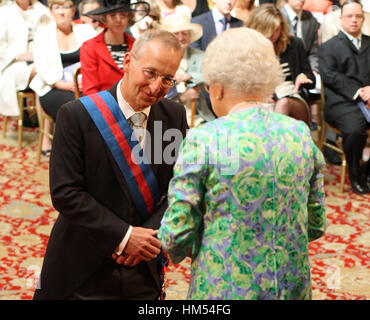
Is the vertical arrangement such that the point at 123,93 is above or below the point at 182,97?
above

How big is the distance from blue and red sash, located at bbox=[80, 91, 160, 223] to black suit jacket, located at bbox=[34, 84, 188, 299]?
0.8 inches

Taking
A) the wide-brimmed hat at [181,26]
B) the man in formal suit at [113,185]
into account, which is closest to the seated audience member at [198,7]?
the wide-brimmed hat at [181,26]

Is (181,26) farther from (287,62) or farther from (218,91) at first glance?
(218,91)

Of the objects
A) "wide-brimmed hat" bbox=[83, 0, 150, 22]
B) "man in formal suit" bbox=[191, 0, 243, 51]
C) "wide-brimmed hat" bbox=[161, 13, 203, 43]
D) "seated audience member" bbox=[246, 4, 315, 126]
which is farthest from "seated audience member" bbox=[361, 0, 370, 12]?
"wide-brimmed hat" bbox=[83, 0, 150, 22]

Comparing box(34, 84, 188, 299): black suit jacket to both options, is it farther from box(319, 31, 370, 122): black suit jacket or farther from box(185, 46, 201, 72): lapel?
box(319, 31, 370, 122): black suit jacket

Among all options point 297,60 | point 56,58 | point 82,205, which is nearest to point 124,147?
point 82,205

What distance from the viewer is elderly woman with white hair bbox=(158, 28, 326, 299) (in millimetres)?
1491

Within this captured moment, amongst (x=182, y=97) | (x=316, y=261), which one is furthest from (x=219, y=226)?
(x=182, y=97)

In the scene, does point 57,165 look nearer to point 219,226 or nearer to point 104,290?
point 104,290

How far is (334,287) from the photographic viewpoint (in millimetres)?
3473

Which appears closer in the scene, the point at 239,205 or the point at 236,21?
the point at 239,205

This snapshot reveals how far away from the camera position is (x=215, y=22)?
17.0ft

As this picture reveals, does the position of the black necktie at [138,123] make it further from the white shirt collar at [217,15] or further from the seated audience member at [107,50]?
the white shirt collar at [217,15]
